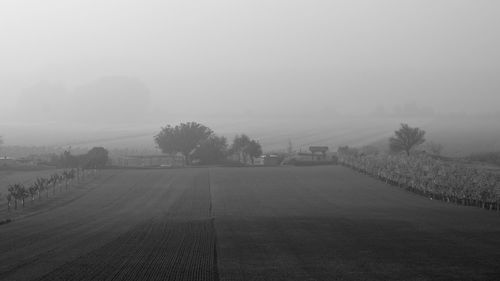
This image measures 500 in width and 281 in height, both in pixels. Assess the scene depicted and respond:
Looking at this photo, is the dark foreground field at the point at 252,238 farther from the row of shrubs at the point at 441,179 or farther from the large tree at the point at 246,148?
the large tree at the point at 246,148

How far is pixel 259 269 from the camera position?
2520 centimetres

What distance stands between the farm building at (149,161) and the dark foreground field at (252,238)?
45.3 meters

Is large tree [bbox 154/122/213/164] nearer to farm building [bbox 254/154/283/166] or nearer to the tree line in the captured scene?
the tree line

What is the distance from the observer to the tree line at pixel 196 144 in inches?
4732

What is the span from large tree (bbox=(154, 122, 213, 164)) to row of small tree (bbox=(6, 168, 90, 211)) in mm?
39051

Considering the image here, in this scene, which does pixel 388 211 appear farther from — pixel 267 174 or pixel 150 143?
pixel 150 143

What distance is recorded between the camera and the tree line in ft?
394

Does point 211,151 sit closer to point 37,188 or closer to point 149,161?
point 149,161

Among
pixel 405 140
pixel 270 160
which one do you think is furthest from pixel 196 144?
pixel 405 140

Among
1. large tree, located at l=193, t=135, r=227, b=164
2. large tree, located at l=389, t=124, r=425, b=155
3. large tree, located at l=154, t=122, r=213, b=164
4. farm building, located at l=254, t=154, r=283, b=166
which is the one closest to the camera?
farm building, located at l=254, t=154, r=283, b=166

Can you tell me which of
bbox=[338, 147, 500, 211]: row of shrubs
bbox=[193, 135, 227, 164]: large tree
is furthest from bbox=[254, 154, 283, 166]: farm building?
bbox=[338, 147, 500, 211]: row of shrubs

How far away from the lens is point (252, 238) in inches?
1326

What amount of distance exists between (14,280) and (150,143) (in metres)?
137

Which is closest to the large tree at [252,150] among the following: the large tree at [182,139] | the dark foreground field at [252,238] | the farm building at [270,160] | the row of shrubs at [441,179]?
the farm building at [270,160]
